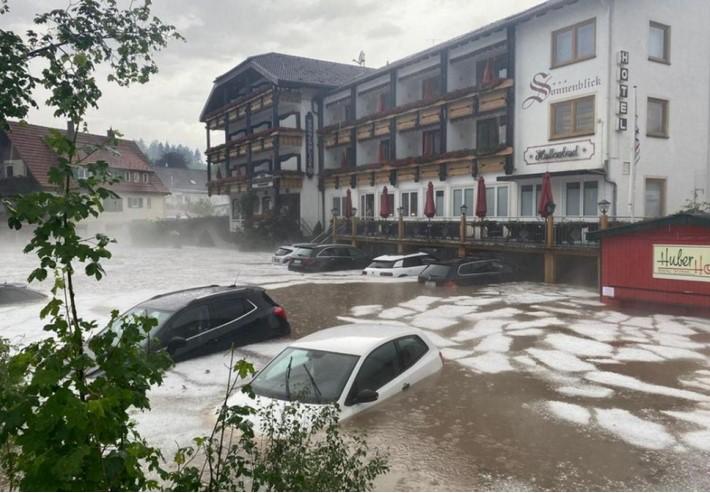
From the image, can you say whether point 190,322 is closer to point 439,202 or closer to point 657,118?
point 657,118

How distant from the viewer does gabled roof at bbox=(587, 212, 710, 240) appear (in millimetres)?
16328

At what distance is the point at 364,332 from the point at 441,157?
23.4 metres

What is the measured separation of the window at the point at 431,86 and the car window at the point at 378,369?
89.9 ft

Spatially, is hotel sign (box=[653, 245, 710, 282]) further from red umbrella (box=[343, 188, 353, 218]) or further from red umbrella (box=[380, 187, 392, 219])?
red umbrella (box=[343, 188, 353, 218])

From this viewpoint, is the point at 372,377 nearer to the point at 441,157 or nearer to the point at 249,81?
the point at 441,157

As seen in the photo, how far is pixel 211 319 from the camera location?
1226cm

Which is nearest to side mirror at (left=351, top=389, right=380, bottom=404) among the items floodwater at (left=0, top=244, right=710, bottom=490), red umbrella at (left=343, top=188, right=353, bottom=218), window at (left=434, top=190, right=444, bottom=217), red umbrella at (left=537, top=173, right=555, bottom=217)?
floodwater at (left=0, top=244, right=710, bottom=490)

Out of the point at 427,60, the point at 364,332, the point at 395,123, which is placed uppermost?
the point at 427,60

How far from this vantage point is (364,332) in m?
9.41

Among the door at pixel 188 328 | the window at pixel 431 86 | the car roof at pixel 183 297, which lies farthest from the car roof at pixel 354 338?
the window at pixel 431 86

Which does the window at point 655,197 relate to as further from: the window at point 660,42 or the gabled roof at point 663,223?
the gabled roof at point 663,223

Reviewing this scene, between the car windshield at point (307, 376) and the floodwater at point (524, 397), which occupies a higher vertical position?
the car windshield at point (307, 376)

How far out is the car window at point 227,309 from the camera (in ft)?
40.3

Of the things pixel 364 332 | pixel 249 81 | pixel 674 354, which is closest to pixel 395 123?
pixel 249 81
